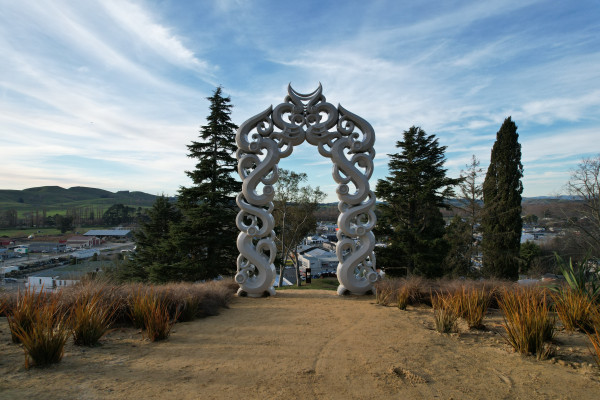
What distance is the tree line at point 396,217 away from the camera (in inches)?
486

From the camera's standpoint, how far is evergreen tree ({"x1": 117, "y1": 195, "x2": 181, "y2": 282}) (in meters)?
13.6

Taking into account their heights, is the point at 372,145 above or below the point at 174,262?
above

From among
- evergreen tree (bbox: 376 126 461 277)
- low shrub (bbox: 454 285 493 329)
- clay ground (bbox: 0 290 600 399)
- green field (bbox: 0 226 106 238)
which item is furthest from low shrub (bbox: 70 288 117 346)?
green field (bbox: 0 226 106 238)

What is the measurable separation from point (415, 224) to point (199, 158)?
1122cm

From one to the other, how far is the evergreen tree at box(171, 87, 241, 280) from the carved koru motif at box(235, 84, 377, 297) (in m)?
5.94

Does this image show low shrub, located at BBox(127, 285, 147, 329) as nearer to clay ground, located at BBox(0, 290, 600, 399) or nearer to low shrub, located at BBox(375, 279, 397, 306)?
clay ground, located at BBox(0, 290, 600, 399)

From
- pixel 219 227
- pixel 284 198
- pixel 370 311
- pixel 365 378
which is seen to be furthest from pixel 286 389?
pixel 284 198

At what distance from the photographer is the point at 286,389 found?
7.78ft

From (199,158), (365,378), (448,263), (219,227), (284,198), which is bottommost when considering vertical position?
(448,263)

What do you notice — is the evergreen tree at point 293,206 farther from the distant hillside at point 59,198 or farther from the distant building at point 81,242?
the distant hillside at point 59,198

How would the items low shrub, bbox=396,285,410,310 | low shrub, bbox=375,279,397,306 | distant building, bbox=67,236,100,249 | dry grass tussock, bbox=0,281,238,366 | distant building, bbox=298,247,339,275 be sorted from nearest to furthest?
1. dry grass tussock, bbox=0,281,238,366
2. low shrub, bbox=396,285,410,310
3. low shrub, bbox=375,279,397,306
4. distant building, bbox=67,236,100,249
5. distant building, bbox=298,247,339,275

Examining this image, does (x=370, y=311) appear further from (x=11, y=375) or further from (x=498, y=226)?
(x=498, y=226)

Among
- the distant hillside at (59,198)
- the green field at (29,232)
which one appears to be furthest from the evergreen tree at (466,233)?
the distant hillside at (59,198)

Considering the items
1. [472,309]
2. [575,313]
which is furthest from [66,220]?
[575,313]
